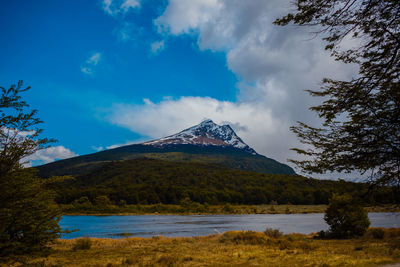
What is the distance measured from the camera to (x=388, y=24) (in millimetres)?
7660

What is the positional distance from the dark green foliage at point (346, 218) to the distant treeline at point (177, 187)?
75.3m

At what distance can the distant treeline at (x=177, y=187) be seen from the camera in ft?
350

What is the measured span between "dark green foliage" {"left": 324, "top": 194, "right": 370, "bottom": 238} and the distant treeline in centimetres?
7531

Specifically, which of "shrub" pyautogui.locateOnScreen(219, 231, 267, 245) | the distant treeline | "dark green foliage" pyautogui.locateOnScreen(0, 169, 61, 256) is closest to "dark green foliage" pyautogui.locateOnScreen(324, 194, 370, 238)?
"shrub" pyautogui.locateOnScreen(219, 231, 267, 245)

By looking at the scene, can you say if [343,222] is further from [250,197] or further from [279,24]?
[250,197]

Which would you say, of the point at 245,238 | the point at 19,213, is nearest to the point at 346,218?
the point at 245,238

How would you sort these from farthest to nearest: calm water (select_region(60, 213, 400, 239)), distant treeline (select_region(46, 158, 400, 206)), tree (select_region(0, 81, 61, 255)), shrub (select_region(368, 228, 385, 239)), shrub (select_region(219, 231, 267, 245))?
distant treeline (select_region(46, 158, 400, 206)) < calm water (select_region(60, 213, 400, 239)) < shrub (select_region(368, 228, 385, 239)) < shrub (select_region(219, 231, 267, 245)) < tree (select_region(0, 81, 61, 255))

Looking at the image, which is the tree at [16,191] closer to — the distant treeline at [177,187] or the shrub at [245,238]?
the shrub at [245,238]

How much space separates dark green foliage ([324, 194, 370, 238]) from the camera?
22.1 meters

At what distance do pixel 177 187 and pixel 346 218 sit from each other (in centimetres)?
10303

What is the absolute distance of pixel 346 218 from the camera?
73.4ft

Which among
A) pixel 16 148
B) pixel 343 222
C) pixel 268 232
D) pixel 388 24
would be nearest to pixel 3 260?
pixel 16 148

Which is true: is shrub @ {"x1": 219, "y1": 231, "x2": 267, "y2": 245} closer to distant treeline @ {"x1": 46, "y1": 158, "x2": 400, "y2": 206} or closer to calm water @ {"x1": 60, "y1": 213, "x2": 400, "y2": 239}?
calm water @ {"x1": 60, "y1": 213, "x2": 400, "y2": 239}

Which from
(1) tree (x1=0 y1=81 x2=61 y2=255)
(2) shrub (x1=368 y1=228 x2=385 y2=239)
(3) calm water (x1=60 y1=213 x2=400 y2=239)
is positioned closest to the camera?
(1) tree (x1=0 y1=81 x2=61 y2=255)
